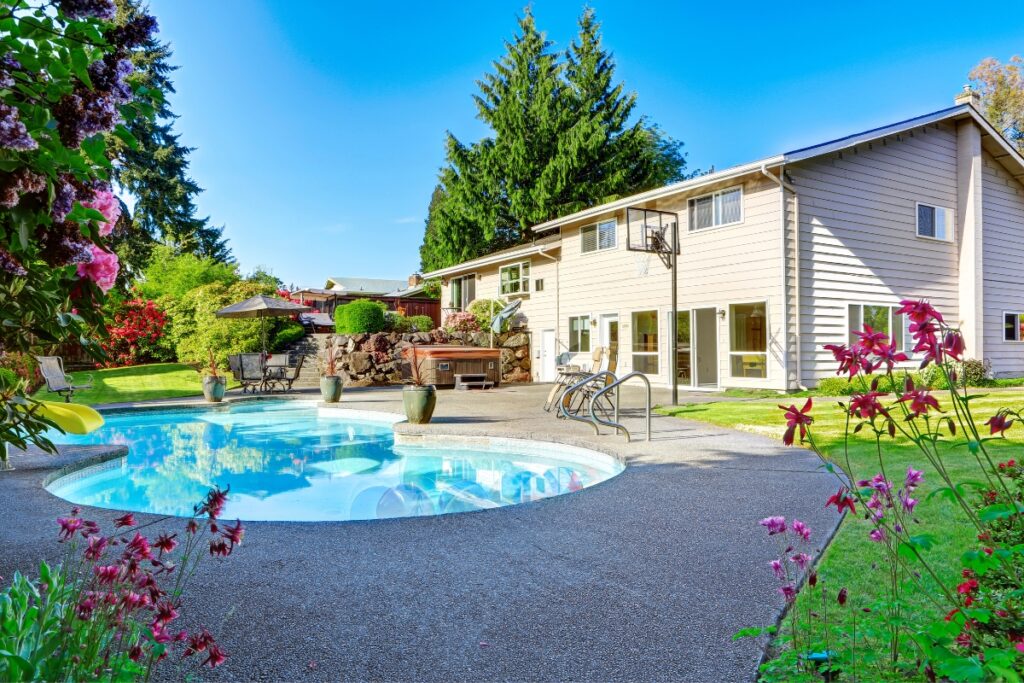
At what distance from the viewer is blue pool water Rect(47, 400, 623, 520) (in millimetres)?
6324

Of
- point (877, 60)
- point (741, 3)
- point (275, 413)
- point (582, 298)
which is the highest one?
point (741, 3)

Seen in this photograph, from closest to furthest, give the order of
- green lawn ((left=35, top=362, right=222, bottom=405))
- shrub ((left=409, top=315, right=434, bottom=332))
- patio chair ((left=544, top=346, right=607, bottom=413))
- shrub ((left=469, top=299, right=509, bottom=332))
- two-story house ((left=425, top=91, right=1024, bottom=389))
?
patio chair ((left=544, top=346, right=607, bottom=413)), two-story house ((left=425, top=91, right=1024, bottom=389)), green lawn ((left=35, top=362, right=222, bottom=405)), shrub ((left=469, top=299, right=509, bottom=332)), shrub ((left=409, top=315, right=434, bottom=332))

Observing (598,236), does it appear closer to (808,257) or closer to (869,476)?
(808,257)

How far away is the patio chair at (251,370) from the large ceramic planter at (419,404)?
8172mm

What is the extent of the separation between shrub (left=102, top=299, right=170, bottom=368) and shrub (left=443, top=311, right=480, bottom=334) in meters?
9.55

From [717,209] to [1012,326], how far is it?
9967 millimetres

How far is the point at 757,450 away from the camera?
7.05 metres

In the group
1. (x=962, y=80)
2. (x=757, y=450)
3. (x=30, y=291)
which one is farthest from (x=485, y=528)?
(x=962, y=80)

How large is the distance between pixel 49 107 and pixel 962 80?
33.8 metres

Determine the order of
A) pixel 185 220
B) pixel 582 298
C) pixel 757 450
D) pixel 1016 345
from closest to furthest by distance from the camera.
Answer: pixel 757 450
pixel 1016 345
pixel 582 298
pixel 185 220

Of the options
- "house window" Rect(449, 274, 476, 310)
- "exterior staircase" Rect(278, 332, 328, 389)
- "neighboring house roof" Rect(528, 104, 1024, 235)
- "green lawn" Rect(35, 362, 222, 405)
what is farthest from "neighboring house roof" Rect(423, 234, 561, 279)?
"green lawn" Rect(35, 362, 222, 405)

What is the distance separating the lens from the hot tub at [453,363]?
59.4ft

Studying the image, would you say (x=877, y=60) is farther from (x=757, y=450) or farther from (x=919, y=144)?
(x=757, y=450)

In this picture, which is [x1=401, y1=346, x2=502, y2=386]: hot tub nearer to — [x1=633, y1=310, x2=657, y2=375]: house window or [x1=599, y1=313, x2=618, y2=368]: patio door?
[x1=599, y1=313, x2=618, y2=368]: patio door
